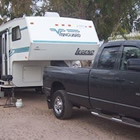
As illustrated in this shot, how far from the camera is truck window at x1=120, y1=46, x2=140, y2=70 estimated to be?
631 cm

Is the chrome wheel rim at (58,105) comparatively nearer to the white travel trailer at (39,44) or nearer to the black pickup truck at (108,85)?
the black pickup truck at (108,85)

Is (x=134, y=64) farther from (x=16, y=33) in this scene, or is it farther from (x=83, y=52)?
A: (x=16, y=33)

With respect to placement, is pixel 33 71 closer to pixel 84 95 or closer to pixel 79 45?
pixel 79 45

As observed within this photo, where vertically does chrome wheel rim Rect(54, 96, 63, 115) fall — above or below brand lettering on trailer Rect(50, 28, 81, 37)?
below

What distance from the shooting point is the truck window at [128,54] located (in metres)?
6.31

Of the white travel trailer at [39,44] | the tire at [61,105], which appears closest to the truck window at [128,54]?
the tire at [61,105]

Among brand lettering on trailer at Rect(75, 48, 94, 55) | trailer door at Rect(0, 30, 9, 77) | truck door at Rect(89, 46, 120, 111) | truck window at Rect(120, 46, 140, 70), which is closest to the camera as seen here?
truck window at Rect(120, 46, 140, 70)

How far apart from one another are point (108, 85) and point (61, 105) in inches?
83.5

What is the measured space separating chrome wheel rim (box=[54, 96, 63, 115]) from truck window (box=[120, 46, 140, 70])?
2488 millimetres

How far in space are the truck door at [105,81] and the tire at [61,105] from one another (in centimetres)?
113

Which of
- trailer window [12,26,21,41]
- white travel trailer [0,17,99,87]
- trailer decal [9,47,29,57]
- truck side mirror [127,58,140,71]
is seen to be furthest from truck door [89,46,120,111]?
trailer window [12,26,21,41]

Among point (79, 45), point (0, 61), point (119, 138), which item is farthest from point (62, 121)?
point (0, 61)

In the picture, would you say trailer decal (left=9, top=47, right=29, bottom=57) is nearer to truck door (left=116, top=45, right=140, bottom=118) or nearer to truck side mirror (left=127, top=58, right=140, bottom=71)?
truck door (left=116, top=45, right=140, bottom=118)

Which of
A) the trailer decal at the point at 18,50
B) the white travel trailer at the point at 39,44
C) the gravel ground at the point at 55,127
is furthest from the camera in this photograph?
the trailer decal at the point at 18,50
